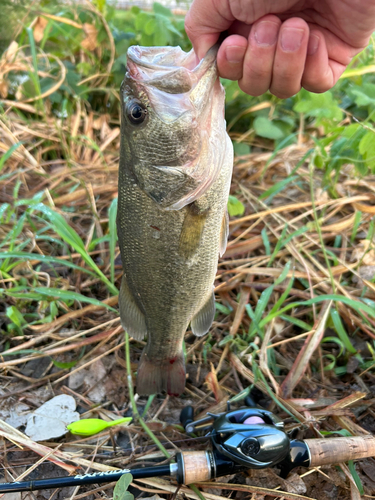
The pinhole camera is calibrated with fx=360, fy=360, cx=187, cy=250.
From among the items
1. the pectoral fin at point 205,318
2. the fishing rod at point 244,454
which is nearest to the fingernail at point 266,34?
the pectoral fin at point 205,318

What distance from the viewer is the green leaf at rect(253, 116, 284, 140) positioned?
3500 mm

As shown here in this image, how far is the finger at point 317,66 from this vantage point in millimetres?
1674

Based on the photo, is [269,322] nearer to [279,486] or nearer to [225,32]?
[279,486]

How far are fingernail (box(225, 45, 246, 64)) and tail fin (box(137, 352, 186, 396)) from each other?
151 centimetres

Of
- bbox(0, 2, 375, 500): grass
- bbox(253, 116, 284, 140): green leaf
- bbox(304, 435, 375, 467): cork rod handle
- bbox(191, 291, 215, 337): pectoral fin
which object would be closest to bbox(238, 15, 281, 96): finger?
bbox(0, 2, 375, 500): grass

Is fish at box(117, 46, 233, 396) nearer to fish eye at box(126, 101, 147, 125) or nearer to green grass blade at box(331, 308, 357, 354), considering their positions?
fish eye at box(126, 101, 147, 125)

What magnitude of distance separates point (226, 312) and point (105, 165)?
1.95 metres

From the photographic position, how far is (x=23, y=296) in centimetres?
Answer: 235

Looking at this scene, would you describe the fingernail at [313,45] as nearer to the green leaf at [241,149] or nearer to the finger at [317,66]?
the finger at [317,66]

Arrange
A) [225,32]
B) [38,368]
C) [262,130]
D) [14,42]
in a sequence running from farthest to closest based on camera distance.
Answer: [14,42] → [262,130] → [38,368] → [225,32]

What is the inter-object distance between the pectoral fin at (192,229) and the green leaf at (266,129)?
2123mm

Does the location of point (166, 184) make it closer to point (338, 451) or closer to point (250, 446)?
point (250, 446)

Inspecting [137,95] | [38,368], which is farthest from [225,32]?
[38,368]

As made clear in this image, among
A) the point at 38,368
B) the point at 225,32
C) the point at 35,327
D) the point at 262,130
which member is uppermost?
the point at 225,32
